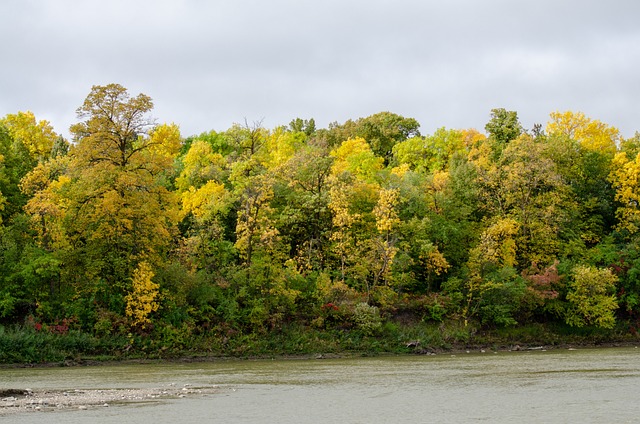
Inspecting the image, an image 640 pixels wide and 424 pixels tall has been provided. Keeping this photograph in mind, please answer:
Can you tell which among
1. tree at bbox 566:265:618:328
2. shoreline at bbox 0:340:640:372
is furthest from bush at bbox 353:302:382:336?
tree at bbox 566:265:618:328

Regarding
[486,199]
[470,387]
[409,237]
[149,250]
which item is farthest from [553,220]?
[470,387]

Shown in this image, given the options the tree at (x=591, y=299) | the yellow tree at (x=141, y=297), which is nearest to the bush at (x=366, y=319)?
the yellow tree at (x=141, y=297)

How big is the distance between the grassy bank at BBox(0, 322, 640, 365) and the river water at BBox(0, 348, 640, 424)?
3.09m

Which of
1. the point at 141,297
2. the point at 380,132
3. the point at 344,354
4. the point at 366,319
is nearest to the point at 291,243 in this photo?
the point at 366,319

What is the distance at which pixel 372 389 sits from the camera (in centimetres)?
3256

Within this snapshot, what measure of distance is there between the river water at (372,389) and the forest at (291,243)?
24.9ft

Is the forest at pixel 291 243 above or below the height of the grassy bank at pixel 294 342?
above

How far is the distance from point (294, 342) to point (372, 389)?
2620cm

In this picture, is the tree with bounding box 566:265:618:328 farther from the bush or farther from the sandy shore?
the sandy shore

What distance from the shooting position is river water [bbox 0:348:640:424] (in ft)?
79.8

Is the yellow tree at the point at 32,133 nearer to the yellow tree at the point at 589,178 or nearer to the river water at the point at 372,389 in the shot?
the river water at the point at 372,389

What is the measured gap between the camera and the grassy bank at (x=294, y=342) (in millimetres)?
50281

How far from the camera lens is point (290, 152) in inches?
3691

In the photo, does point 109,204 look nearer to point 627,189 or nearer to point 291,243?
point 291,243
